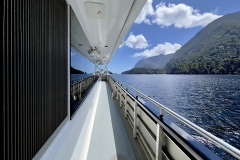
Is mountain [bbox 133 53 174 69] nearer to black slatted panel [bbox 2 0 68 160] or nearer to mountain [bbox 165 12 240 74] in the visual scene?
mountain [bbox 165 12 240 74]

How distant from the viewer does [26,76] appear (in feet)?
2.46

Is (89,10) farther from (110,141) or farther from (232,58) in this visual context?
(232,58)

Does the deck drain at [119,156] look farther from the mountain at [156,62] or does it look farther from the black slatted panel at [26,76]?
the mountain at [156,62]

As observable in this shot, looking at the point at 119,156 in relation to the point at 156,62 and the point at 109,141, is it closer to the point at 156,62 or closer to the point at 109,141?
the point at 109,141

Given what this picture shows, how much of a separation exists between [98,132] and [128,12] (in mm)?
2097

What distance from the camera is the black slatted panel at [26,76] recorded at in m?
0.60

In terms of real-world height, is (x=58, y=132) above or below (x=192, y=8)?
below

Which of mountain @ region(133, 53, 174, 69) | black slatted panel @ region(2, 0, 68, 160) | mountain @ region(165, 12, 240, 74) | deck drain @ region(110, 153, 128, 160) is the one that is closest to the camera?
black slatted panel @ region(2, 0, 68, 160)

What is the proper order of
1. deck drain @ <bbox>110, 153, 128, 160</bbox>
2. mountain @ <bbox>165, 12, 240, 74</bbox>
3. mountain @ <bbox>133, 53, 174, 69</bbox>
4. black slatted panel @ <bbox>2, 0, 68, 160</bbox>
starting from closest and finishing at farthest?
black slatted panel @ <bbox>2, 0, 68, 160</bbox>
deck drain @ <bbox>110, 153, 128, 160</bbox>
mountain @ <bbox>165, 12, 240, 74</bbox>
mountain @ <bbox>133, 53, 174, 69</bbox>

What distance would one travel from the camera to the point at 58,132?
1389 mm

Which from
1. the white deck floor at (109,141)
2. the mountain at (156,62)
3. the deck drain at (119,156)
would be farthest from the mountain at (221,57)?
the deck drain at (119,156)

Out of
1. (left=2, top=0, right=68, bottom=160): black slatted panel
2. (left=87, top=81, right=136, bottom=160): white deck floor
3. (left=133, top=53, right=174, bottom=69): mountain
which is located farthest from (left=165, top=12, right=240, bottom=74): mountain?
(left=2, top=0, right=68, bottom=160): black slatted panel

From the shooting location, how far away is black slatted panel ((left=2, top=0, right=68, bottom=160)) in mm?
600

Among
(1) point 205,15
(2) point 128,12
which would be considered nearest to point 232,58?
(2) point 128,12
